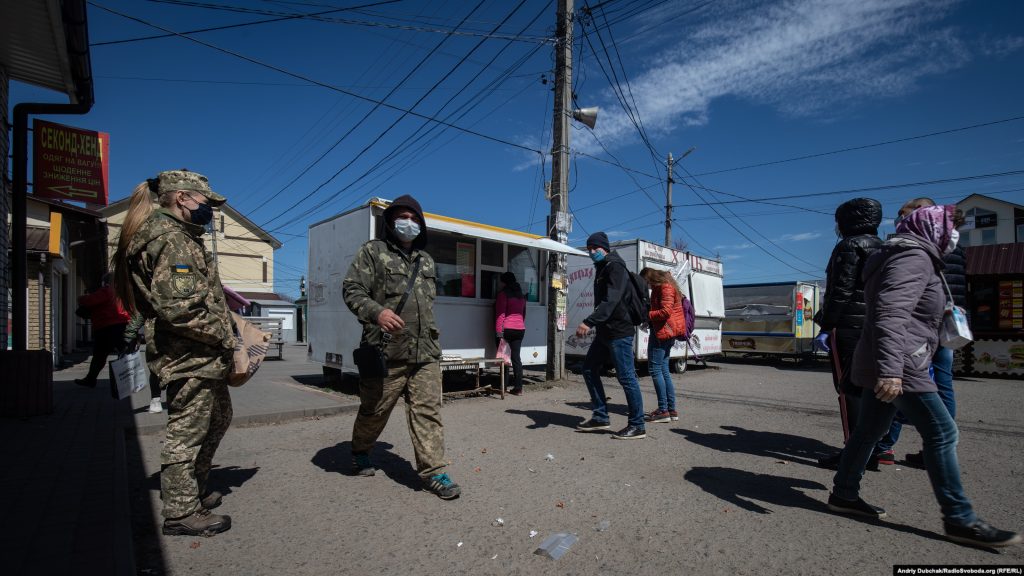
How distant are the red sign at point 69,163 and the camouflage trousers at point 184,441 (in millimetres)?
5498

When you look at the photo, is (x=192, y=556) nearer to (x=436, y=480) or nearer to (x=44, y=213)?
(x=436, y=480)

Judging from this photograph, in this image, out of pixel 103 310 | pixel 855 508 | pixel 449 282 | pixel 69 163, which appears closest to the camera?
pixel 855 508

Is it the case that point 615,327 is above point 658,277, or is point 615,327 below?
below

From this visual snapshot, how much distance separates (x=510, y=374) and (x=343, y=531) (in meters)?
6.40

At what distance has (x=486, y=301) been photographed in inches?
341

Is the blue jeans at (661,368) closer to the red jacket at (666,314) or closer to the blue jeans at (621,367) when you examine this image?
the red jacket at (666,314)

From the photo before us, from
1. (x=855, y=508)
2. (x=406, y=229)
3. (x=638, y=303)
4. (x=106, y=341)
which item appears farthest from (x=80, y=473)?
(x=855, y=508)

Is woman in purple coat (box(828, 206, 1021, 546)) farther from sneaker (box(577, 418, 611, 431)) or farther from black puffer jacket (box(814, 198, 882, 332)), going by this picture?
sneaker (box(577, 418, 611, 431))

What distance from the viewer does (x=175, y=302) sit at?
2658 millimetres

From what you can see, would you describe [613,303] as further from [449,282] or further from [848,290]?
[449,282]

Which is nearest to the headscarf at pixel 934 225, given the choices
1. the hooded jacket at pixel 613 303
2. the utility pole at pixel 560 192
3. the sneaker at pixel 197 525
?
the hooded jacket at pixel 613 303

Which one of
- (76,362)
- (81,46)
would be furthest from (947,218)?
(76,362)

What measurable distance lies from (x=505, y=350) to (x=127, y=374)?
4806mm

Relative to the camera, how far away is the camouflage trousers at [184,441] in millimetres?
2742
